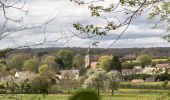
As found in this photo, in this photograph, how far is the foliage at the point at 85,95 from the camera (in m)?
2.46

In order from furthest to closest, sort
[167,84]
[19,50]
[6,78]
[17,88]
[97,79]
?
[97,79] → [167,84] → [17,88] → [6,78] → [19,50]

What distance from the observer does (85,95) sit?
2.48 m

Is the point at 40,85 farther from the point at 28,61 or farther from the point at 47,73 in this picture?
the point at 47,73

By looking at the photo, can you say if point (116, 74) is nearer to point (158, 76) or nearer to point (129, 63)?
point (129, 63)

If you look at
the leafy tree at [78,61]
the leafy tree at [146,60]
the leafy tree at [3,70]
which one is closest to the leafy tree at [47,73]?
the leafy tree at [3,70]

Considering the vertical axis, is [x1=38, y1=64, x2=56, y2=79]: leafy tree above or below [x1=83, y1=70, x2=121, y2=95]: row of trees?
above

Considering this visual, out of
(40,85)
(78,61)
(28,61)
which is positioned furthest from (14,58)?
(78,61)

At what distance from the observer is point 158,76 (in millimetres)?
10477

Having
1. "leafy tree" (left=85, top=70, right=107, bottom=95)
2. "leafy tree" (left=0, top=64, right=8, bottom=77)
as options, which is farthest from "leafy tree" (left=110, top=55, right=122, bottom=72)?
"leafy tree" (left=0, top=64, right=8, bottom=77)

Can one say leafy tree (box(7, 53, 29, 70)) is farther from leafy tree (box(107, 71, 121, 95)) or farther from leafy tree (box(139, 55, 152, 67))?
leafy tree (box(139, 55, 152, 67))

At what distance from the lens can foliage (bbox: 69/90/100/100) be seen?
246 cm

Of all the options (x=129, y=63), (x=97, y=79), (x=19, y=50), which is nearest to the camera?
(x=19, y=50)

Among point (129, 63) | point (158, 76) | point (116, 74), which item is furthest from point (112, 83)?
point (158, 76)

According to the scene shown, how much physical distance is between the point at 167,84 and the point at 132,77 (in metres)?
124
